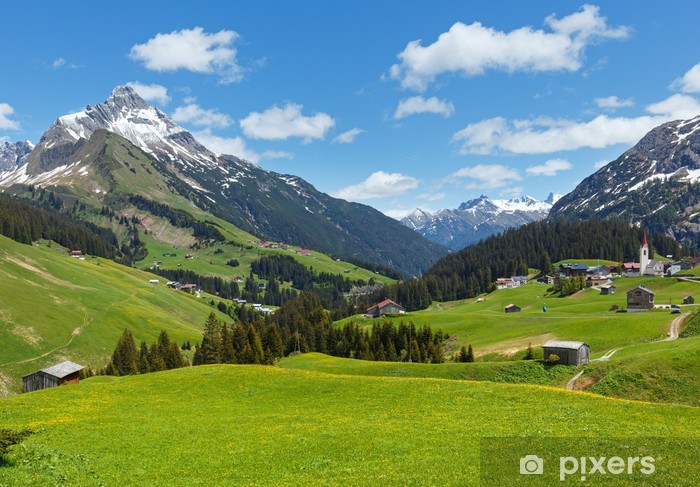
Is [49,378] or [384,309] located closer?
[49,378]

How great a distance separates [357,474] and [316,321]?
125 metres

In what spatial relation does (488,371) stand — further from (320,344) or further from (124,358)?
(124,358)

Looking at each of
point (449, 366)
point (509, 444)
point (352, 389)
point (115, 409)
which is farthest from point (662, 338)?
point (115, 409)

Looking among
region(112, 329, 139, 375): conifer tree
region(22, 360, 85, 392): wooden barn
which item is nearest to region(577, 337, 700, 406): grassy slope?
region(22, 360, 85, 392): wooden barn

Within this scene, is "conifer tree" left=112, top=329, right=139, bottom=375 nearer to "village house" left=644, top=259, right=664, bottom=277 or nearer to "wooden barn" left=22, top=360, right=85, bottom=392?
"wooden barn" left=22, top=360, right=85, bottom=392

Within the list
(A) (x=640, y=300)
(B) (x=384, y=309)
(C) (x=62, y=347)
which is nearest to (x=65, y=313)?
(C) (x=62, y=347)

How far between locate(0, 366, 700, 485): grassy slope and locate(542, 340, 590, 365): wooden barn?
22527mm

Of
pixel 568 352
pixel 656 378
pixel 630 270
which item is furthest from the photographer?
pixel 630 270

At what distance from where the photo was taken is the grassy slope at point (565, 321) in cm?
8850

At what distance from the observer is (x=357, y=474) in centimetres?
2148

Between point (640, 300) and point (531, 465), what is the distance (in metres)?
118

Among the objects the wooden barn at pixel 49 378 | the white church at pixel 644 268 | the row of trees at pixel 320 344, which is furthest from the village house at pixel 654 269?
the wooden barn at pixel 49 378

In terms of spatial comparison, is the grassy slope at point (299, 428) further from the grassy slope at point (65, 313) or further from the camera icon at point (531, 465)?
the grassy slope at point (65, 313)

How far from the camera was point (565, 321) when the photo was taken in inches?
4222
